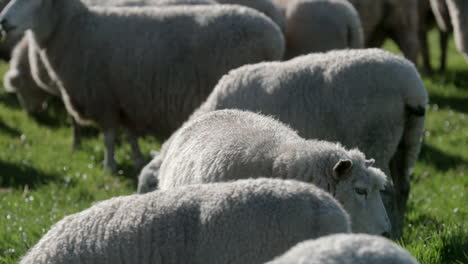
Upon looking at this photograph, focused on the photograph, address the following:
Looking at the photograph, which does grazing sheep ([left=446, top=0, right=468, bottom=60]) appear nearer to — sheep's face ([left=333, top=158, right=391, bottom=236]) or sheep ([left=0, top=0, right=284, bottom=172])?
sheep ([left=0, top=0, right=284, bottom=172])

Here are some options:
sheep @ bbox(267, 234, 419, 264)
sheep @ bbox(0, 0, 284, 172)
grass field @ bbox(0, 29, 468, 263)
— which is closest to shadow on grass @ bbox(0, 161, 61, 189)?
grass field @ bbox(0, 29, 468, 263)

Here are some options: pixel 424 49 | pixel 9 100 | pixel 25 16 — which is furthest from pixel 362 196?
pixel 424 49

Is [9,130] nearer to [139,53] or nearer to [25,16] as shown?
[25,16]

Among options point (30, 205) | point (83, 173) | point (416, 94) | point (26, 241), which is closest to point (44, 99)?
point (83, 173)

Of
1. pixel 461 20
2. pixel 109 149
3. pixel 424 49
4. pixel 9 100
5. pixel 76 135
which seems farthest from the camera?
pixel 424 49

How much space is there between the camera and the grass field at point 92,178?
195 inches

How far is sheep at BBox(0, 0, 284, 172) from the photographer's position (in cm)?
708

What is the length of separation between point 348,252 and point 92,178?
18.6 feet

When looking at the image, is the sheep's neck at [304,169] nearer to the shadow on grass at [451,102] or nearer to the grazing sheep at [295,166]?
the grazing sheep at [295,166]

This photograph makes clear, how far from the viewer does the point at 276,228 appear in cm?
295

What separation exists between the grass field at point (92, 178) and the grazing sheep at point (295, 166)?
65cm

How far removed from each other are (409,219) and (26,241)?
270cm

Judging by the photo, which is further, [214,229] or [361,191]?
[361,191]

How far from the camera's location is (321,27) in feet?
26.1
